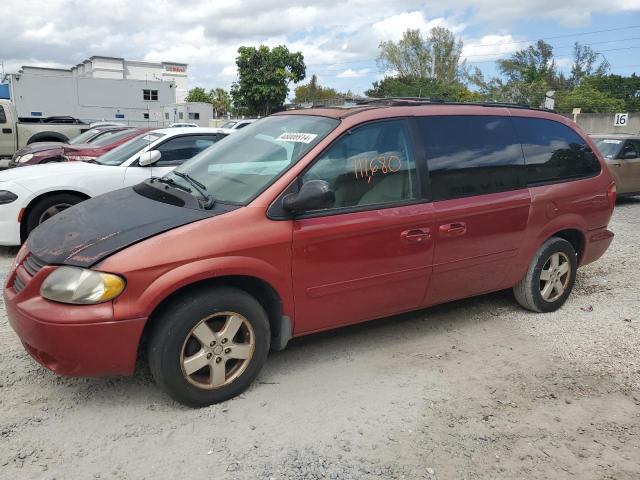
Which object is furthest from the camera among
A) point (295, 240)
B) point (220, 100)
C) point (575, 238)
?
point (220, 100)

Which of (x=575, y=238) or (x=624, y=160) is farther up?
(x=624, y=160)

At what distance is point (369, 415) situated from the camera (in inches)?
127

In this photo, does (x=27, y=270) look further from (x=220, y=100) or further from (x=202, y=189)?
(x=220, y=100)

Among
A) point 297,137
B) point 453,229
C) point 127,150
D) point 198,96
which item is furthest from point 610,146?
point 198,96

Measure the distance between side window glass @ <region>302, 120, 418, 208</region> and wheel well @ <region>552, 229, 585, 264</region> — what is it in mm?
1881

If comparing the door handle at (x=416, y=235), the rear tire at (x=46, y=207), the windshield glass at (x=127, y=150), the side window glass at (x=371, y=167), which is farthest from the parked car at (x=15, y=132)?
the door handle at (x=416, y=235)

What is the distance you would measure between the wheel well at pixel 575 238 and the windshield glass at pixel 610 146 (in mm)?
7715

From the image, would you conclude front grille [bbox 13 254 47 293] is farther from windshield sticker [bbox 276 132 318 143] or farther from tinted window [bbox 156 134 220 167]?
tinted window [bbox 156 134 220 167]

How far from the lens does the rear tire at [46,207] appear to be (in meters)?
6.17

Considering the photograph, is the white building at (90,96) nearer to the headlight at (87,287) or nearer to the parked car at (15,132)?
the parked car at (15,132)

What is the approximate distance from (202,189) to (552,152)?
3.00m

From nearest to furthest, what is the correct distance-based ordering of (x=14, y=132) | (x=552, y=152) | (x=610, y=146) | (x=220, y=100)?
1. (x=552, y=152)
2. (x=610, y=146)
3. (x=14, y=132)
4. (x=220, y=100)

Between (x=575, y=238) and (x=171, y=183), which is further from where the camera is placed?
(x=575, y=238)

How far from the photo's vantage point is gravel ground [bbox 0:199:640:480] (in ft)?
9.09
